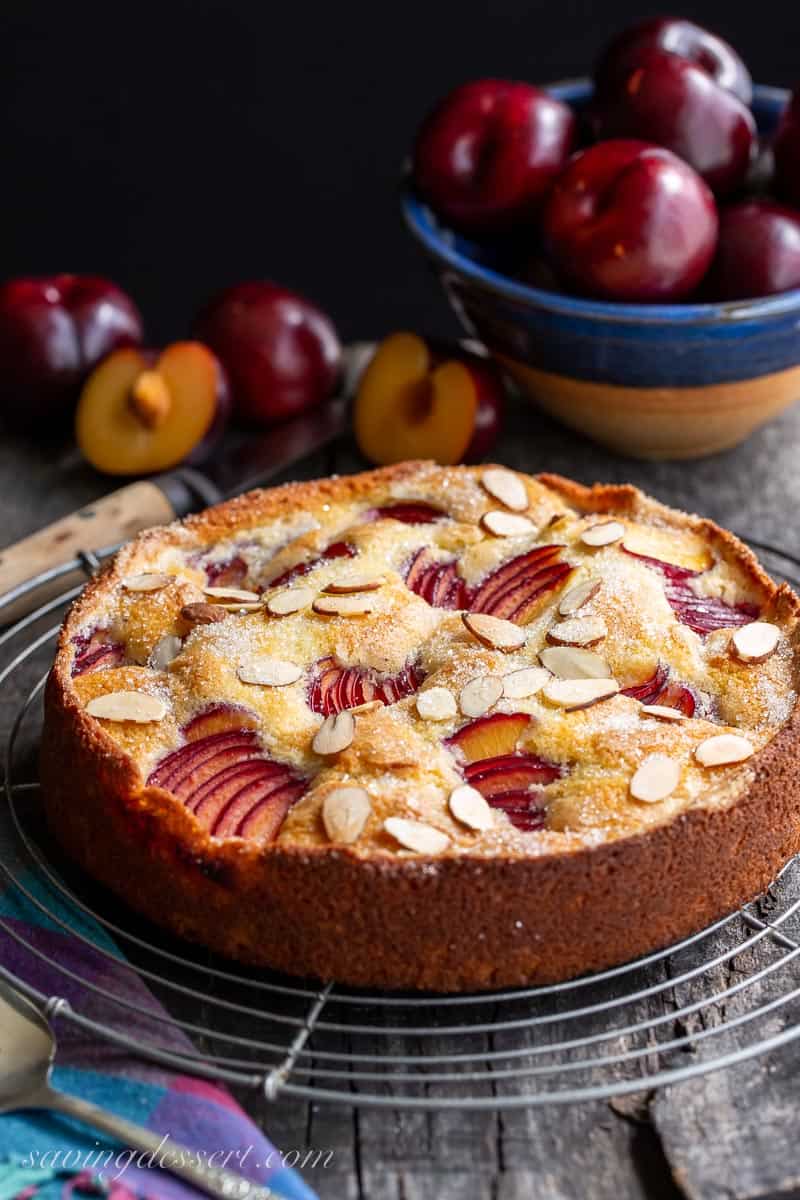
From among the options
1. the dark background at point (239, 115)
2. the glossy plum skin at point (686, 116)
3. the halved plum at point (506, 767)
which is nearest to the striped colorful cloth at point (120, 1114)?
the halved plum at point (506, 767)

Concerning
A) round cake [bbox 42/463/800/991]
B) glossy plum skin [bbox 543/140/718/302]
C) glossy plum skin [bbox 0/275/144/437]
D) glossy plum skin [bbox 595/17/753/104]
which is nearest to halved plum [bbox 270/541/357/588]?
round cake [bbox 42/463/800/991]

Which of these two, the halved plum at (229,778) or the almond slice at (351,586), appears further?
the almond slice at (351,586)

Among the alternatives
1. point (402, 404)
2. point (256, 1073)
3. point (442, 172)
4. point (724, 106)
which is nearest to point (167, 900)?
point (256, 1073)

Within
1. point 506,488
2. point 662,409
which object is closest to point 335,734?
point 506,488

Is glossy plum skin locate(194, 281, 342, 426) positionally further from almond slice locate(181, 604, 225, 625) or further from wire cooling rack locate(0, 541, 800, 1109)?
wire cooling rack locate(0, 541, 800, 1109)

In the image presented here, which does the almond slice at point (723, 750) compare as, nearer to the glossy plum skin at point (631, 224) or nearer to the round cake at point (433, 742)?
the round cake at point (433, 742)

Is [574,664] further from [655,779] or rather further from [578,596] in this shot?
[655,779]

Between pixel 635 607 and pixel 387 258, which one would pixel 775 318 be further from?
pixel 387 258
